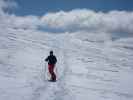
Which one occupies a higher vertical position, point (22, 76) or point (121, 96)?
point (22, 76)

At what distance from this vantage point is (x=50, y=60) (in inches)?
605

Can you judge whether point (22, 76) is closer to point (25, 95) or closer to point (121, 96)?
point (25, 95)

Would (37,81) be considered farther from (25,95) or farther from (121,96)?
(121,96)

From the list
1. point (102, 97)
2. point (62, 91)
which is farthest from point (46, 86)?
point (102, 97)

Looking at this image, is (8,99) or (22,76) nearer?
(8,99)

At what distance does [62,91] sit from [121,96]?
375 cm

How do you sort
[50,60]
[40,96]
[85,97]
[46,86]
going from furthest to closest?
[50,60], [46,86], [85,97], [40,96]

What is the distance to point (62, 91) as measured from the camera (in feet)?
40.5

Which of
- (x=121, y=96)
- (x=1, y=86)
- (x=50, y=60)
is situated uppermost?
(x=50, y=60)

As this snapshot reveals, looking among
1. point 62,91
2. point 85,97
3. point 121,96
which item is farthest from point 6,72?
point 121,96

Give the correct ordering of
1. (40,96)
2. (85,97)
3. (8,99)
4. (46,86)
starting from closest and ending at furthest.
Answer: (8,99) → (40,96) → (85,97) → (46,86)

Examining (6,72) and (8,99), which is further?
(6,72)

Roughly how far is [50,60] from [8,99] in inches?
225

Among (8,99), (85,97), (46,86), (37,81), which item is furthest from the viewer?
(37,81)
